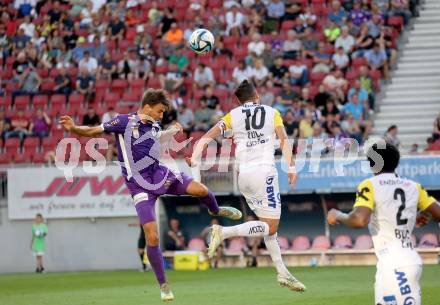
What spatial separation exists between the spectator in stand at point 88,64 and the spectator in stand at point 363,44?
830 centimetres

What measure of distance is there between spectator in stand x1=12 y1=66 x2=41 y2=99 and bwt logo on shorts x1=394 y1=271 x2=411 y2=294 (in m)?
24.8

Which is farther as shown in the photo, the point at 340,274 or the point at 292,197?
the point at 292,197

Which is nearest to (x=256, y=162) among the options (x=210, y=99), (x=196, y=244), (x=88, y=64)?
(x=196, y=244)

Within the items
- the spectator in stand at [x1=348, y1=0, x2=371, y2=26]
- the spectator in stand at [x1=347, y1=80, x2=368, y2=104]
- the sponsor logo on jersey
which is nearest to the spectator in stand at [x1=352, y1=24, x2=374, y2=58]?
the spectator in stand at [x1=348, y1=0, x2=371, y2=26]

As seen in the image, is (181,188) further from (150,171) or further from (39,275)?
(39,275)

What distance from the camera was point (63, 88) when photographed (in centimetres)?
3184

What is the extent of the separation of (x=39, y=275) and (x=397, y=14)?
12198mm

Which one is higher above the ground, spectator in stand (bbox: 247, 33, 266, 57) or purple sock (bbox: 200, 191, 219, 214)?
spectator in stand (bbox: 247, 33, 266, 57)

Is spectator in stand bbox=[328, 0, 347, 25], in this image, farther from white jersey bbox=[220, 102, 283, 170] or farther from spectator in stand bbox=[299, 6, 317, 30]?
white jersey bbox=[220, 102, 283, 170]

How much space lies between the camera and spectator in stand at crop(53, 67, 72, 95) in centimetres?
3183

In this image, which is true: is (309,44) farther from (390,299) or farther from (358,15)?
(390,299)

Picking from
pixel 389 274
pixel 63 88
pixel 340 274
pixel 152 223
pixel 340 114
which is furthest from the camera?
pixel 63 88

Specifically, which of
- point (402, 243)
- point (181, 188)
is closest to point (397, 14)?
point (181, 188)

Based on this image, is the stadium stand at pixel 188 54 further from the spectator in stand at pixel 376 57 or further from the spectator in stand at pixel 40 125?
the spectator in stand at pixel 40 125
